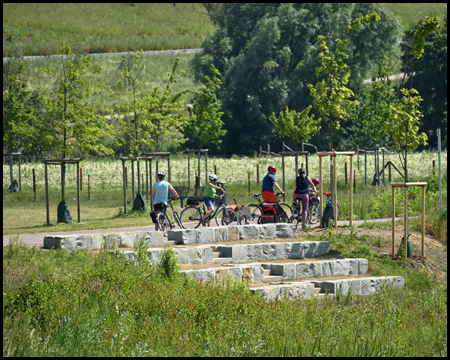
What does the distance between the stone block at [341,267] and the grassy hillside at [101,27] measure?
70.9 meters

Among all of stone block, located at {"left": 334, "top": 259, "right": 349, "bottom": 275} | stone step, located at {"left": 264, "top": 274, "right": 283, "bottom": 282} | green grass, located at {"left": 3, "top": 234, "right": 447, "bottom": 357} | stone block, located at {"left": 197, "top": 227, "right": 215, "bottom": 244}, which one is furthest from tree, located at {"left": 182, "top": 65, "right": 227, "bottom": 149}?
green grass, located at {"left": 3, "top": 234, "right": 447, "bottom": 357}

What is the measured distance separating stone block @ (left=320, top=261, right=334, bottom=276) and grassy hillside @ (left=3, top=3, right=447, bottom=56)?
71008mm

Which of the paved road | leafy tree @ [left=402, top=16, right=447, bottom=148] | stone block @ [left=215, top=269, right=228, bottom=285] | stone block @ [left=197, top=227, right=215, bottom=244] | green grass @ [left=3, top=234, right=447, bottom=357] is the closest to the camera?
green grass @ [left=3, top=234, right=447, bottom=357]

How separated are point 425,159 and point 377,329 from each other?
130 feet

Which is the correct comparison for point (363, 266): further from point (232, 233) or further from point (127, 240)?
point (127, 240)

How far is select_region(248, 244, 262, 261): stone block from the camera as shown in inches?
694

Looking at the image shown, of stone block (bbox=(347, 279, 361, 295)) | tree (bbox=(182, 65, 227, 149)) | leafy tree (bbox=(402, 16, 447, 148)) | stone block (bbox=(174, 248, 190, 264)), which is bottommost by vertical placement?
stone block (bbox=(347, 279, 361, 295))

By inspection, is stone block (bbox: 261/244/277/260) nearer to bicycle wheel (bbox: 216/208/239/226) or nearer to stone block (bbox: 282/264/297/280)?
stone block (bbox: 282/264/297/280)

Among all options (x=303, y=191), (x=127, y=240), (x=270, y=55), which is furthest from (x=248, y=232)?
(x=270, y=55)

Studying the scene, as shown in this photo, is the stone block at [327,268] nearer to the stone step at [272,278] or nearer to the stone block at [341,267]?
the stone block at [341,267]

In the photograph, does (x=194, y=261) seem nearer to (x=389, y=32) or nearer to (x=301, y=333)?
(x=301, y=333)

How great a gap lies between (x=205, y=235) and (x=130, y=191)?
18.6 metres

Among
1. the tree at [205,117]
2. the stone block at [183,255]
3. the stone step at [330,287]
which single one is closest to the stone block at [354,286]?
the stone step at [330,287]

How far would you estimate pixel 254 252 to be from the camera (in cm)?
1775
